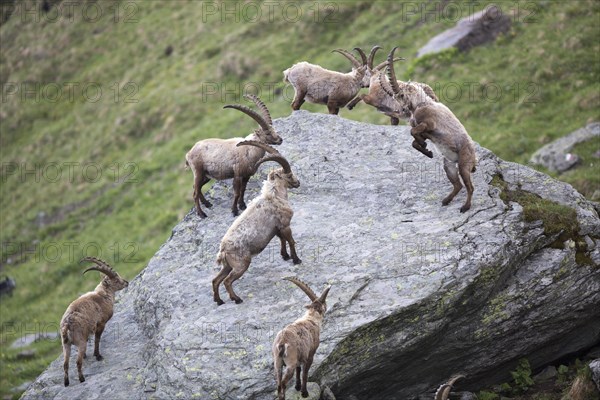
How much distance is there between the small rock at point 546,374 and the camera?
13.9 meters

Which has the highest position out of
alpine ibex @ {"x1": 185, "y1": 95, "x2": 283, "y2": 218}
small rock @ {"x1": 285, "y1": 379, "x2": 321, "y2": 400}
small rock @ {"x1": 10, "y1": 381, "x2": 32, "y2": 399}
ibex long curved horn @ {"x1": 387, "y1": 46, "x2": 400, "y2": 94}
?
ibex long curved horn @ {"x1": 387, "y1": 46, "x2": 400, "y2": 94}

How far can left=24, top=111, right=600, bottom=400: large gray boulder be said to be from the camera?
39.8ft

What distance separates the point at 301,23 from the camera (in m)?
38.4

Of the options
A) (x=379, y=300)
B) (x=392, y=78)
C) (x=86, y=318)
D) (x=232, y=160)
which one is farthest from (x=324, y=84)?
(x=86, y=318)

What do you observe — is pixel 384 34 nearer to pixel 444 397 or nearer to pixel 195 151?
pixel 195 151

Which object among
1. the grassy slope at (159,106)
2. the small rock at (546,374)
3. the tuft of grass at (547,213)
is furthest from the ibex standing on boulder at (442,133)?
the grassy slope at (159,106)

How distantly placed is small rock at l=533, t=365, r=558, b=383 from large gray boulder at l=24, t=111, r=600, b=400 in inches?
7.5

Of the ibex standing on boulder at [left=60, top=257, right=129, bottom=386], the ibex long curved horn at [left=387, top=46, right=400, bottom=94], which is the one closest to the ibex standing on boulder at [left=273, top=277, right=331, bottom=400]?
the ibex standing on boulder at [left=60, top=257, right=129, bottom=386]

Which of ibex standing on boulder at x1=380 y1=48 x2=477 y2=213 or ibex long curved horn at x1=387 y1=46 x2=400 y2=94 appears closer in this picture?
ibex standing on boulder at x1=380 y1=48 x2=477 y2=213

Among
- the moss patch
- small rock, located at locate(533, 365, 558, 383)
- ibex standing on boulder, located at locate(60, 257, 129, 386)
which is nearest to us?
ibex standing on boulder, located at locate(60, 257, 129, 386)

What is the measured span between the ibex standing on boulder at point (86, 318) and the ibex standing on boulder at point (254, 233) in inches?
104

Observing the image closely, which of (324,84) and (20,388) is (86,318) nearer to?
(324,84)

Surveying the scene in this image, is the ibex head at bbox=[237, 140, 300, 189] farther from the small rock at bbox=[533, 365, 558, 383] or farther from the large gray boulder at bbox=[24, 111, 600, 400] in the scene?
the small rock at bbox=[533, 365, 558, 383]

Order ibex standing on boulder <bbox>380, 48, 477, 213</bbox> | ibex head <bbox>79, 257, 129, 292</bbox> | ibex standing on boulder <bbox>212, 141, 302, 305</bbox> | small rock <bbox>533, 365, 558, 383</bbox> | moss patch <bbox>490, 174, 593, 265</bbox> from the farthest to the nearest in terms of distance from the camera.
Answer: ibex head <bbox>79, 257, 129, 292</bbox>
ibex standing on boulder <bbox>380, 48, 477, 213</bbox>
small rock <bbox>533, 365, 558, 383</bbox>
moss patch <bbox>490, 174, 593, 265</bbox>
ibex standing on boulder <bbox>212, 141, 302, 305</bbox>
